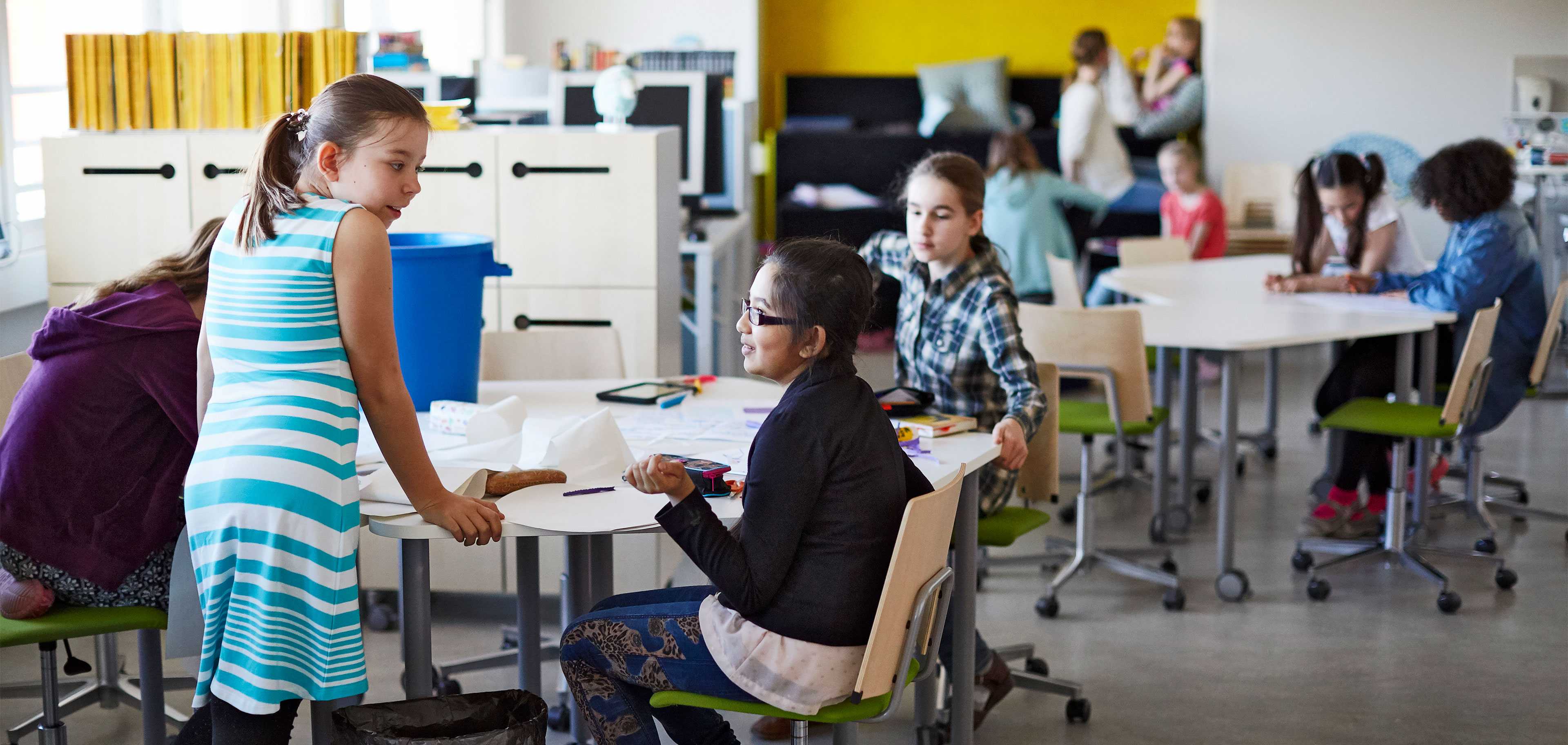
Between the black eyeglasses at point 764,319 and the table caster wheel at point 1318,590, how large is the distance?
249 cm

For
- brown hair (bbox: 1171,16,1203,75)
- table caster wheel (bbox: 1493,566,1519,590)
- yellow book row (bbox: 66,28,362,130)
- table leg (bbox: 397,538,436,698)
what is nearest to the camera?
table leg (bbox: 397,538,436,698)

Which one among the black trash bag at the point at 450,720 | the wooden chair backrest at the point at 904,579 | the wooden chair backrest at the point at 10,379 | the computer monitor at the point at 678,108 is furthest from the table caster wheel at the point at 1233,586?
the wooden chair backrest at the point at 10,379

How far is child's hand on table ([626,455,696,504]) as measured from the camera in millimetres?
1800

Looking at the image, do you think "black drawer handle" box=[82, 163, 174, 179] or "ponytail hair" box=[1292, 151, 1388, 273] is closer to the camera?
"black drawer handle" box=[82, 163, 174, 179]

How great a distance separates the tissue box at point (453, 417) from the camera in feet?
8.25

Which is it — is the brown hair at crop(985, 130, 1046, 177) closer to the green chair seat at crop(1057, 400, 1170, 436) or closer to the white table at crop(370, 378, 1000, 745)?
the green chair seat at crop(1057, 400, 1170, 436)

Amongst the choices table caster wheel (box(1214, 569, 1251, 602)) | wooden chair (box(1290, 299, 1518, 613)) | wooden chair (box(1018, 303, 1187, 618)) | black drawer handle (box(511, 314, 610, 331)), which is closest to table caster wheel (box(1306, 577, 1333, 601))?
wooden chair (box(1290, 299, 1518, 613))

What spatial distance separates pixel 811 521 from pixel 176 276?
1164 millimetres

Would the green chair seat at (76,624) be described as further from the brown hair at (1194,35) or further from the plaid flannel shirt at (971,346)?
the brown hair at (1194,35)

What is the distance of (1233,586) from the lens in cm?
375

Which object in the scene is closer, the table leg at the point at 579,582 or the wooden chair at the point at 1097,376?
the table leg at the point at 579,582

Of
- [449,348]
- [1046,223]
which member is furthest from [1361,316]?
[449,348]

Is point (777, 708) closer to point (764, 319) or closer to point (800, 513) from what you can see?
point (800, 513)

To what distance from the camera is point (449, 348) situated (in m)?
2.73
